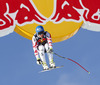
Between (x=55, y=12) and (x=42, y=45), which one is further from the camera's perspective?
(x=55, y=12)

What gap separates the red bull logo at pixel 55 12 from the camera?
1808 centimetres

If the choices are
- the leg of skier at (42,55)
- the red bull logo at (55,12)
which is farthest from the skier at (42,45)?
the red bull logo at (55,12)

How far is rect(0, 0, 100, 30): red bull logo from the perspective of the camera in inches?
712

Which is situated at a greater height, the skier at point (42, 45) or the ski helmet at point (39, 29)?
the ski helmet at point (39, 29)

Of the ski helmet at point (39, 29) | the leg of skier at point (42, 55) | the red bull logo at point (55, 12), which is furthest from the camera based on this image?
the red bull logo at point (55, 12)

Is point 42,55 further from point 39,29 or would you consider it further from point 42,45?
point 39,29

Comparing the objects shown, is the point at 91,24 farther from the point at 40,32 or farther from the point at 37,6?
the point at 40,32

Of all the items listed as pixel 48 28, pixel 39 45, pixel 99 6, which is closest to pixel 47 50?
pixel 39 45

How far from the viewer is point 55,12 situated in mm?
18672

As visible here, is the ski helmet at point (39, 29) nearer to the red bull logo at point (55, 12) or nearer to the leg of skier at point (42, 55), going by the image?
the leg of skier at point (42, 55)

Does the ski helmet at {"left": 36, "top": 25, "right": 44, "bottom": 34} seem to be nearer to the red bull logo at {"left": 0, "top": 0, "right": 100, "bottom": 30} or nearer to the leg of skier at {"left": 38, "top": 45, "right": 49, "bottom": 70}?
the leg of skier at {"left": 38, "top": 45, "right": 49, "bottom": 70}

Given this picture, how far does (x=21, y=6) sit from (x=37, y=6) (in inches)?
38.4

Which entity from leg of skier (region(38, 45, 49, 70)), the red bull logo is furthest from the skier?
the red bull logo

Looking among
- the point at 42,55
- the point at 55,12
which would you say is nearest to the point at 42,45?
the point at 42,55
